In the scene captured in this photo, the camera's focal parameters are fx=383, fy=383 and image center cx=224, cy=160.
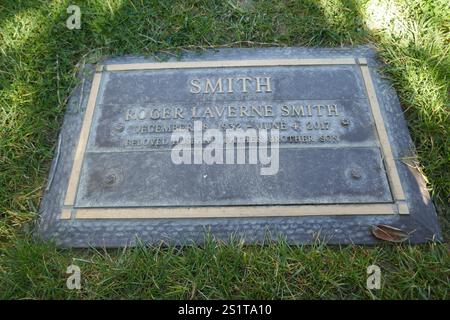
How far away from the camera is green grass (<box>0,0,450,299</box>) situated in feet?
6.80

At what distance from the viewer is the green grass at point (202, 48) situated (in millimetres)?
2072

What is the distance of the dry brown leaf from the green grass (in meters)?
0.06

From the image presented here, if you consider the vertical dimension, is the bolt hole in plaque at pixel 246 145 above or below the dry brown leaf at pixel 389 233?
above

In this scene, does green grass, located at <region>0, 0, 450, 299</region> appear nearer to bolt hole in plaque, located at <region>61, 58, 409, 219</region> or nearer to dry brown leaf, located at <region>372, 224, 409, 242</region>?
dry brown leaf, located at <region>372, 224, 409, 242</region>

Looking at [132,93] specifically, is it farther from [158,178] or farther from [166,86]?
[158,178]

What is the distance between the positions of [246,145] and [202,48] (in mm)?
948

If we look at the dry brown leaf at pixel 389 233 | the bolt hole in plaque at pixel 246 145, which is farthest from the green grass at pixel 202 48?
the bolt hole in plaque at pixel 246 145

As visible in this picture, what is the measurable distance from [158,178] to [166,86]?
71cm

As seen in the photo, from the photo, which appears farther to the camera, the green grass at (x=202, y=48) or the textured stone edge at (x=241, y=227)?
the textured stone edge at (x=241, y=227)

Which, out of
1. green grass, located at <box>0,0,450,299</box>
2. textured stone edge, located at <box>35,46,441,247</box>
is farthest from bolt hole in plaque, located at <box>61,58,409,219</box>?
green grass, located at <box>0,0,450,299</box>

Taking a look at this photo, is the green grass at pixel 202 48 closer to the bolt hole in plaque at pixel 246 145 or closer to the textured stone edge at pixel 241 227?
the textured stone edge at pixel 241 227

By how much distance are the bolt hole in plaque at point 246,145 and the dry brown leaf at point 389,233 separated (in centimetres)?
9

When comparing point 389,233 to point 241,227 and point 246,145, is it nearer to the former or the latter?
point 241,227
